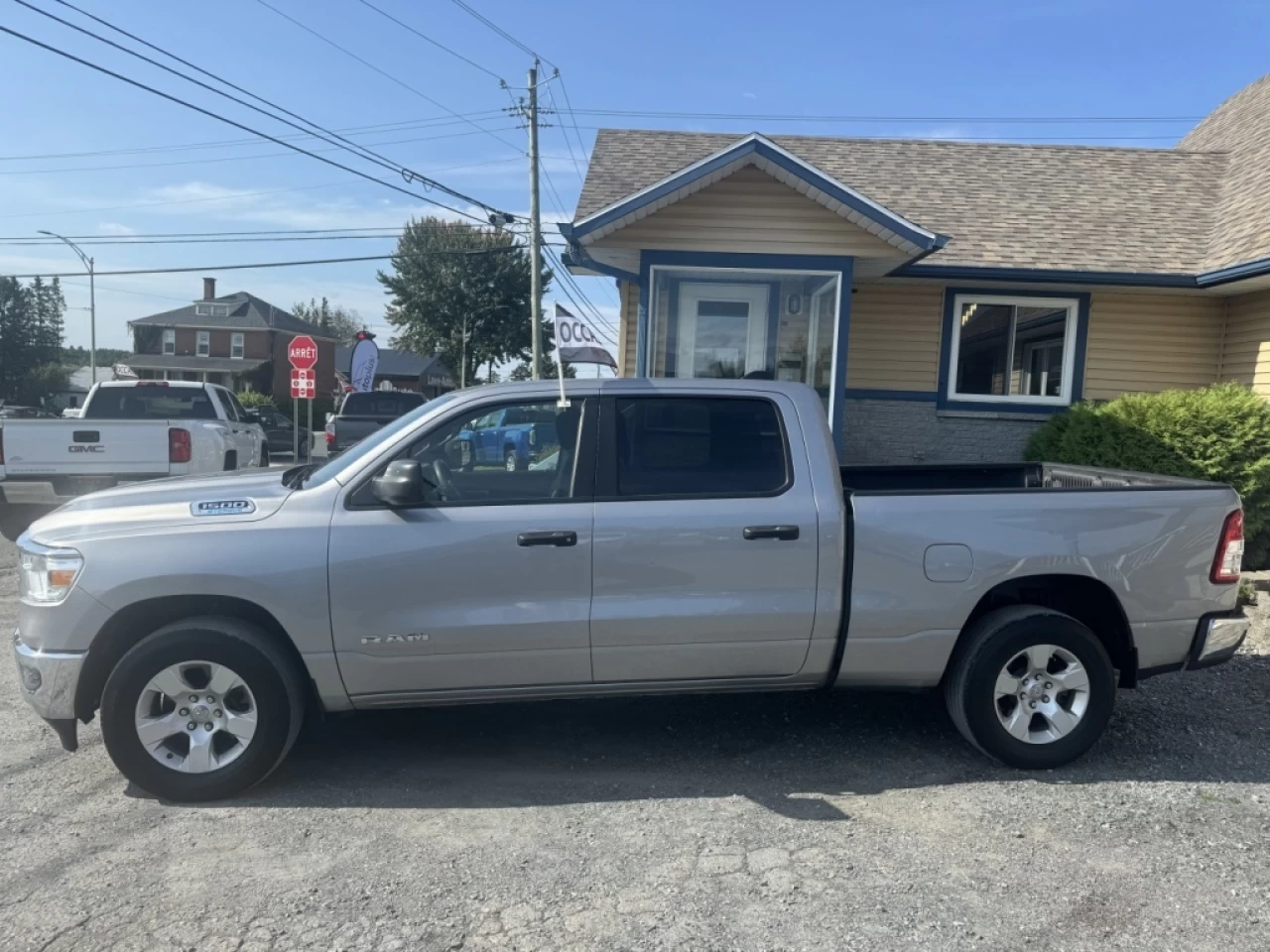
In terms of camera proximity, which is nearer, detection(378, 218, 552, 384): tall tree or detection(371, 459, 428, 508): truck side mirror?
detection(371, 459, 428, 508): truck side mirror

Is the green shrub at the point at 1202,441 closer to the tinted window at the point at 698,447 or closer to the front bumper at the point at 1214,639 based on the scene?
the front bumper at the point at 1214,639

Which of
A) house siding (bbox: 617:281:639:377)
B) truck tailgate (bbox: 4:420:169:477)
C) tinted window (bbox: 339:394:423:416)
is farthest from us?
tinted window (bbox: 339:394:423:416)

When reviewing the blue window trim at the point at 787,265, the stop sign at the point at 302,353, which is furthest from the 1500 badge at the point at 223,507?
the stop sign at the point at 302,353

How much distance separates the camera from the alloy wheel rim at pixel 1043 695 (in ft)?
14.8

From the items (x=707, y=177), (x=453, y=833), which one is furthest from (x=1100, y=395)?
(x=453, y=833)

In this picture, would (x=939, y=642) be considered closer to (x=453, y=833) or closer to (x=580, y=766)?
(x=580, y=766)

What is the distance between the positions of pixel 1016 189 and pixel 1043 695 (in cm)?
995

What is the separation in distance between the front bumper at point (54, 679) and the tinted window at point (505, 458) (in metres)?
1.62

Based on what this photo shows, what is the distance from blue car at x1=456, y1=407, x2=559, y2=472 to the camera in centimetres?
439

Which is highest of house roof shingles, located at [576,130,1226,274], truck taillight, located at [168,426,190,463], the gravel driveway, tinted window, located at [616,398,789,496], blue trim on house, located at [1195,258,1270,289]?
house roof shingles, located at [576,130,1226,274]

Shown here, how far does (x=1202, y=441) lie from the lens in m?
8.93

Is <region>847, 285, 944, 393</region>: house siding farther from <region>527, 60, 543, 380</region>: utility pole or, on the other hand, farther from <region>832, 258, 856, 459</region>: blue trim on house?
<region>527, 60, 543, 380</region>: utility pole

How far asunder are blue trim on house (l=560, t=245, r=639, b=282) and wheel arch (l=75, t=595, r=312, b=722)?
273 inches

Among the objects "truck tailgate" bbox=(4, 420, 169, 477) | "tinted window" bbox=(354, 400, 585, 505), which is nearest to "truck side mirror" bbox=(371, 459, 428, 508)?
"tinted window" bbox=(354, 400, 585, 505)
